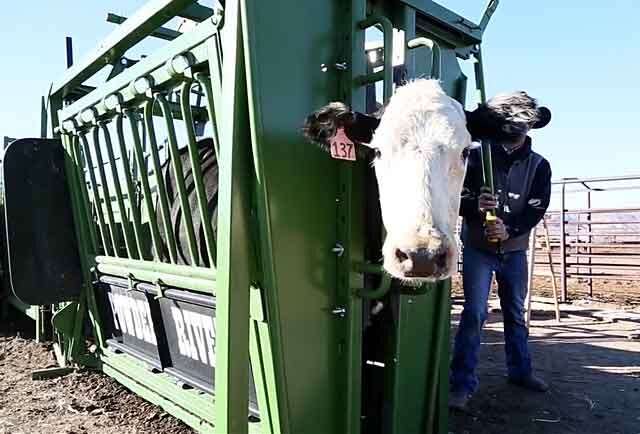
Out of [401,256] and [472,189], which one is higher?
[472,189]

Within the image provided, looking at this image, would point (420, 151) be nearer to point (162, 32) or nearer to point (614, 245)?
point (162, 32)

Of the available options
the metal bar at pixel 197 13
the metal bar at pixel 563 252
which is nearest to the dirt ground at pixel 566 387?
the metal bar at pixel 563 252

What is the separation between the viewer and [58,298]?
444cm

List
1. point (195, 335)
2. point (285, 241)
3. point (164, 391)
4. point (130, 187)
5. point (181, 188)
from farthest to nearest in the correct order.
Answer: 1. point (130, 187)
2. point (164, 391)
3. point (195, 335)
4. point (181, 188)
5. point (285, 241)

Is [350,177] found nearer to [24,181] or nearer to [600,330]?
[24,181]

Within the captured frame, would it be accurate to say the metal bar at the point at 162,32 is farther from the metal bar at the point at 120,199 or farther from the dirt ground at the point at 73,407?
the dirt ground at the point at 73,407

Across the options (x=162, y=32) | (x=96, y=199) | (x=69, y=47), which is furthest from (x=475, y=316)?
(x=69, y=47)

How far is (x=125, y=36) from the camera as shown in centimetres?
329

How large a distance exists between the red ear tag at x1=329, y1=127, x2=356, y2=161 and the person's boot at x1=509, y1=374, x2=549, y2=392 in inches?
104

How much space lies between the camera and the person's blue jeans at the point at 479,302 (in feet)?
12.2

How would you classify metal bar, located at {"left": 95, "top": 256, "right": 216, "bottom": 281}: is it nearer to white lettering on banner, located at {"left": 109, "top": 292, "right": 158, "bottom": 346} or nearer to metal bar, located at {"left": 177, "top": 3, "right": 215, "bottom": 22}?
white lettering on banner, located at {"left": 109, "top": 292, "right": 158, "bottom": 346}

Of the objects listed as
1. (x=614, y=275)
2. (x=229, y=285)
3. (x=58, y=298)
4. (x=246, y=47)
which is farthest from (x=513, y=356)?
(x=614, y=275)

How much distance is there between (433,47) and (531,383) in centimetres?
280

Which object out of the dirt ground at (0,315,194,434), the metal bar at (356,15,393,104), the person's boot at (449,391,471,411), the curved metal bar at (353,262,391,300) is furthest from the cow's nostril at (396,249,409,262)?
the dirt ground at (0,315,194,434)
